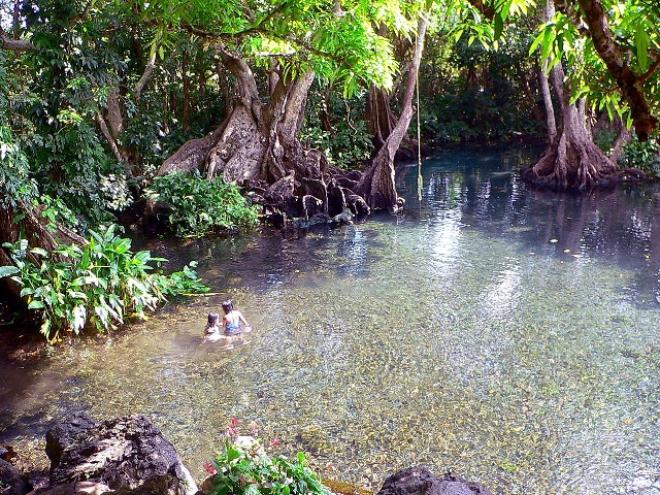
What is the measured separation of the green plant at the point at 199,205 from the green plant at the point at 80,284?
4209 mm

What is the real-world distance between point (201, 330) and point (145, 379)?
1.31m

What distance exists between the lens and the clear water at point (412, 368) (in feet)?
15.9

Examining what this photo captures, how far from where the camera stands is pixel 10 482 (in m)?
3.86

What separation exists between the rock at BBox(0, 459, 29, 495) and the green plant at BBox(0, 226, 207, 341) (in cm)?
289

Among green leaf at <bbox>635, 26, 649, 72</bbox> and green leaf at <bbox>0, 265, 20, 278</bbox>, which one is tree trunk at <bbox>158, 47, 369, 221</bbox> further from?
green leaf at <bbox>635, 26, 649, 72</bbox>

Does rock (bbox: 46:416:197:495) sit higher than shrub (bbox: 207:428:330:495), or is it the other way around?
shrub (bbox: 207:428:330:495)

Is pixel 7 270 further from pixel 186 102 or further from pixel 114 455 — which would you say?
pixel 186 102

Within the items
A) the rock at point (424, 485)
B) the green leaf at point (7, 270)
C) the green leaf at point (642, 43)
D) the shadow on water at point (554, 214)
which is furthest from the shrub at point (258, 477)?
the shadow on water at point (554, 214)

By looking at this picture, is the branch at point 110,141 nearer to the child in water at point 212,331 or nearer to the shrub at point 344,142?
the shrub at point 344,142

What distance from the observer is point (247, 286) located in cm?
904

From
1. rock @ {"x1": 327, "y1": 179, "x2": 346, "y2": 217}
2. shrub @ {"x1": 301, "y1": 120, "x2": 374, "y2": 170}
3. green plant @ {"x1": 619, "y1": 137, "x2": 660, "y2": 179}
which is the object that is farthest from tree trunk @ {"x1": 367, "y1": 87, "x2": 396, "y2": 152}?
rock @ {"x1": 327, "y1": 179, "x2": 346, "y2": 217}

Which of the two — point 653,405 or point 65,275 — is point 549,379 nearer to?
point 653,405

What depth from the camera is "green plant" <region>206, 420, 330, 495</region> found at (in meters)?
2.89

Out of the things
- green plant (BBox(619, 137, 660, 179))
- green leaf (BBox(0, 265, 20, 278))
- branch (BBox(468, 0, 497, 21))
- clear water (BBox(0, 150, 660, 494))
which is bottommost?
clear water (BBox(0, 150, 660, 494))
